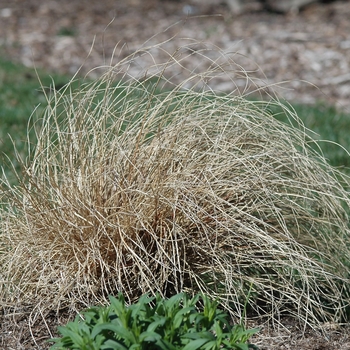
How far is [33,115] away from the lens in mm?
5973

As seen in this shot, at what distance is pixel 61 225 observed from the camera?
296cm

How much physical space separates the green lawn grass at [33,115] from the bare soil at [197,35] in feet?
0.91

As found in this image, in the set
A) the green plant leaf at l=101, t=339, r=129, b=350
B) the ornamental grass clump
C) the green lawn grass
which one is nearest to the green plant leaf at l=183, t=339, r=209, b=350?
the green plant leaf at l=101, t=339, r=129, b=350

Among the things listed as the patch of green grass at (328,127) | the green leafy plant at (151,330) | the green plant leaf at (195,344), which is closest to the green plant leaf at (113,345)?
the green leafy plant at (151,330)

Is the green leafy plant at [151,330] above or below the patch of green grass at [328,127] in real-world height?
above

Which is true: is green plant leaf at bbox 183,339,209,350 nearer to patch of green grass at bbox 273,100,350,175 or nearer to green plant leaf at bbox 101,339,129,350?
green plant leaf at bbox 101,339,129,350

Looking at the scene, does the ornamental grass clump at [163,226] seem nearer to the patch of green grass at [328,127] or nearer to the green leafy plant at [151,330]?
the green leafy plant at [151,330]

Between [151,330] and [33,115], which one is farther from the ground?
[151,330]

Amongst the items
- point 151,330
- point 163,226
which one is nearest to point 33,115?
point 163,226

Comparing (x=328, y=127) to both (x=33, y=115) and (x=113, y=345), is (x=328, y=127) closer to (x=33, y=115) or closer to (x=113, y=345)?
(x=33, y=115)

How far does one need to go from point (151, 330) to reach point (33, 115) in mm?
4080

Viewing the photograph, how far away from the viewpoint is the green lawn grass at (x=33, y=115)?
→ 512 centimetres

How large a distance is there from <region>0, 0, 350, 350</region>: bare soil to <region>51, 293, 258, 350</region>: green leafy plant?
389 centimetres

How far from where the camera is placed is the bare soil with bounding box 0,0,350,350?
8.14 meters
